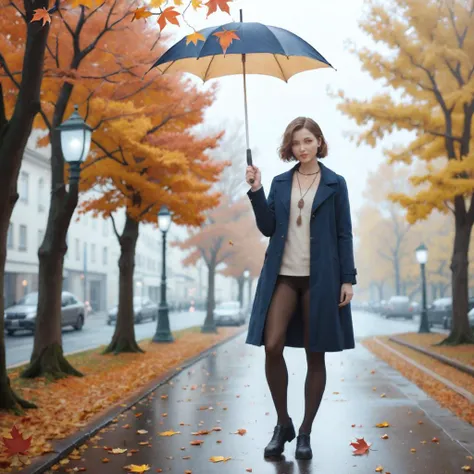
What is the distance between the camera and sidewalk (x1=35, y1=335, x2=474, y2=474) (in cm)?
495

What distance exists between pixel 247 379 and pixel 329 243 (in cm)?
650

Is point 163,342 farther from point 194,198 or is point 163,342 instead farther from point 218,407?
point 218,407

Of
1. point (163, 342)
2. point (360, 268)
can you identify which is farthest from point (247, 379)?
point (360, 268)

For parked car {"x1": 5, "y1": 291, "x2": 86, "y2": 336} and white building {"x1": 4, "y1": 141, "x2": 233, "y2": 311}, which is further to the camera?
white building {"x1": 4, "y1": 141, "x2": 233, "y2": 311}

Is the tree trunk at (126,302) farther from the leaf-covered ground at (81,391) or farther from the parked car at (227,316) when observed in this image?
the parked car at (227,316)

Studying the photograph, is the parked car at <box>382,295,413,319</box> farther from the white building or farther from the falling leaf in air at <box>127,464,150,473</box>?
the falling leaf in air at <box>127,464,150,473</box>

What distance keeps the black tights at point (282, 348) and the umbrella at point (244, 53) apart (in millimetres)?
920

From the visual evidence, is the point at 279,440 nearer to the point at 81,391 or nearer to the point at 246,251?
the point at 81,391

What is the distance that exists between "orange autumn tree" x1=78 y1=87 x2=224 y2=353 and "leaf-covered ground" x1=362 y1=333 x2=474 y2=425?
5.56 meters

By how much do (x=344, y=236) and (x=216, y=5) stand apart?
1787 mm

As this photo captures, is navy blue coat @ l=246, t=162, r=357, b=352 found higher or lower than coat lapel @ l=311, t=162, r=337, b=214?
lower

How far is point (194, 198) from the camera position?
625 inches

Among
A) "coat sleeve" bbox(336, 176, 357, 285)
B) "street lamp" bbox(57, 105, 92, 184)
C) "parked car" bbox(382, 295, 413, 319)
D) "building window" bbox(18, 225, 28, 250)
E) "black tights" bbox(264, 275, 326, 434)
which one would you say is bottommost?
"parked car" bbox(382, 295, 413, 319)

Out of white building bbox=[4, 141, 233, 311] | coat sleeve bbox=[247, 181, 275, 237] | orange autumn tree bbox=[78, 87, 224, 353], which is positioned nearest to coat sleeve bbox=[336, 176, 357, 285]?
coat sleeve bbox=[247, 181, 275, 237]
